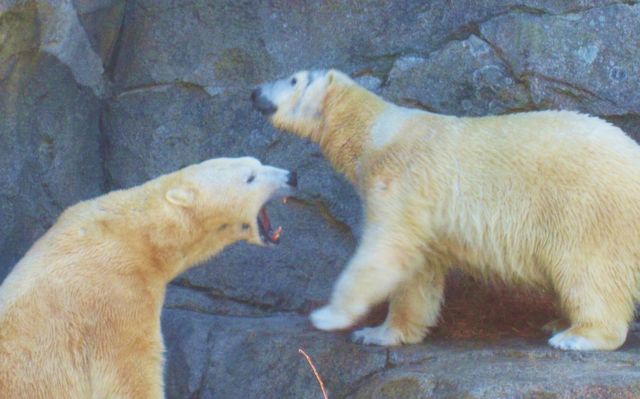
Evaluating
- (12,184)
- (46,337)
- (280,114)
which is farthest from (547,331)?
(12,184)

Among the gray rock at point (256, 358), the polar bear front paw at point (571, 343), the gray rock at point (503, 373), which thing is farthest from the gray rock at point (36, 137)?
the polar bear front paw at point (571, 343)

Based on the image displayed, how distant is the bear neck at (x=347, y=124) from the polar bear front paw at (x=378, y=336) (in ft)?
2.81

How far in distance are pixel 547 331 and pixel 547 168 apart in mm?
976

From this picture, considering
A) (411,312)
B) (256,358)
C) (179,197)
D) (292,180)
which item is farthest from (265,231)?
(411,312)

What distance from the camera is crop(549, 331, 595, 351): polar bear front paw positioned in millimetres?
5457

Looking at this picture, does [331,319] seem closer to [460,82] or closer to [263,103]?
[263,103]

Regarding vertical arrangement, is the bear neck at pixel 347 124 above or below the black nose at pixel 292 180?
above

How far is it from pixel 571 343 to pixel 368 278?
1072 mm

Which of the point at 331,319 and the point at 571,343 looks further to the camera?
the point at 331,319

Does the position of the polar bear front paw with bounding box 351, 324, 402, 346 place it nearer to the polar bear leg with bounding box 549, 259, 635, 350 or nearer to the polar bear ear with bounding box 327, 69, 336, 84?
the polar bear leg with bounding box 549, 259, 635, 350

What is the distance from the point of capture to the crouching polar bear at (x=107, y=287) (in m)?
5.28

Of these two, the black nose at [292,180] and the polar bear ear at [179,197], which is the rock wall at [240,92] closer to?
the black nose at [292,180]

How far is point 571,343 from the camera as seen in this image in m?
5.48

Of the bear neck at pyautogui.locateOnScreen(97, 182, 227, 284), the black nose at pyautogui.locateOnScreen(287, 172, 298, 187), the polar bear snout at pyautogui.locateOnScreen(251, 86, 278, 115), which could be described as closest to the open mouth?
the black nose at pyautogui.locateOnScreen(287, 172, 298, 187)
